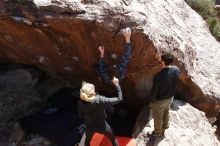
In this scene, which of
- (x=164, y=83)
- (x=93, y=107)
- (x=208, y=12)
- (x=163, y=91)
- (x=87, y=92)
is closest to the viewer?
(x=87, y=92)

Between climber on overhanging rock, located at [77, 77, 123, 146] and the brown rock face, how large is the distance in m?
1.25

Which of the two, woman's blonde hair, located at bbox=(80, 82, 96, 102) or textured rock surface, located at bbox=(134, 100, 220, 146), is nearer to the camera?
woman's blonde hair, located at bbox=(80, 82, 96, 102)

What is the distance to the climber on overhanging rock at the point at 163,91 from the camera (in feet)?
24.3

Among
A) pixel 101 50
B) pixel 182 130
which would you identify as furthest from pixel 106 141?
pixel 101 50

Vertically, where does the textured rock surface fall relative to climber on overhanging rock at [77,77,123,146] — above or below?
below

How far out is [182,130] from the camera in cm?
859

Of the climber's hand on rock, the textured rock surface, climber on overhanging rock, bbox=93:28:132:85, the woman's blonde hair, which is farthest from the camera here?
the textured rock surface

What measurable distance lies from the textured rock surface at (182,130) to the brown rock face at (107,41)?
0.50m

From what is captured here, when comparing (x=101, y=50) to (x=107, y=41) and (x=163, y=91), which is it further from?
(x=163, y=91)

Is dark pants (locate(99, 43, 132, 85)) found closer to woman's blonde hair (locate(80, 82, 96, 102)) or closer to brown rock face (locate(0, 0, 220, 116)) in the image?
brown rock face (locate(0, 0, 220, 116))

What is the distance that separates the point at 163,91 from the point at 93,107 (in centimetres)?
144

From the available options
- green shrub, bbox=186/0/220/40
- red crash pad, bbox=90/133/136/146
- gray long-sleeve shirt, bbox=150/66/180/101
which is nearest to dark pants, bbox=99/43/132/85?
gray long-sleeve shirt, bbox=150/66/180/101

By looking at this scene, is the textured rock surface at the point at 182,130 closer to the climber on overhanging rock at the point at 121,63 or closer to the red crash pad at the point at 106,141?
the red crash pad at the point at 106,141

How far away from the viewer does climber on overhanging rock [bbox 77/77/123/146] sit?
6.78 m
